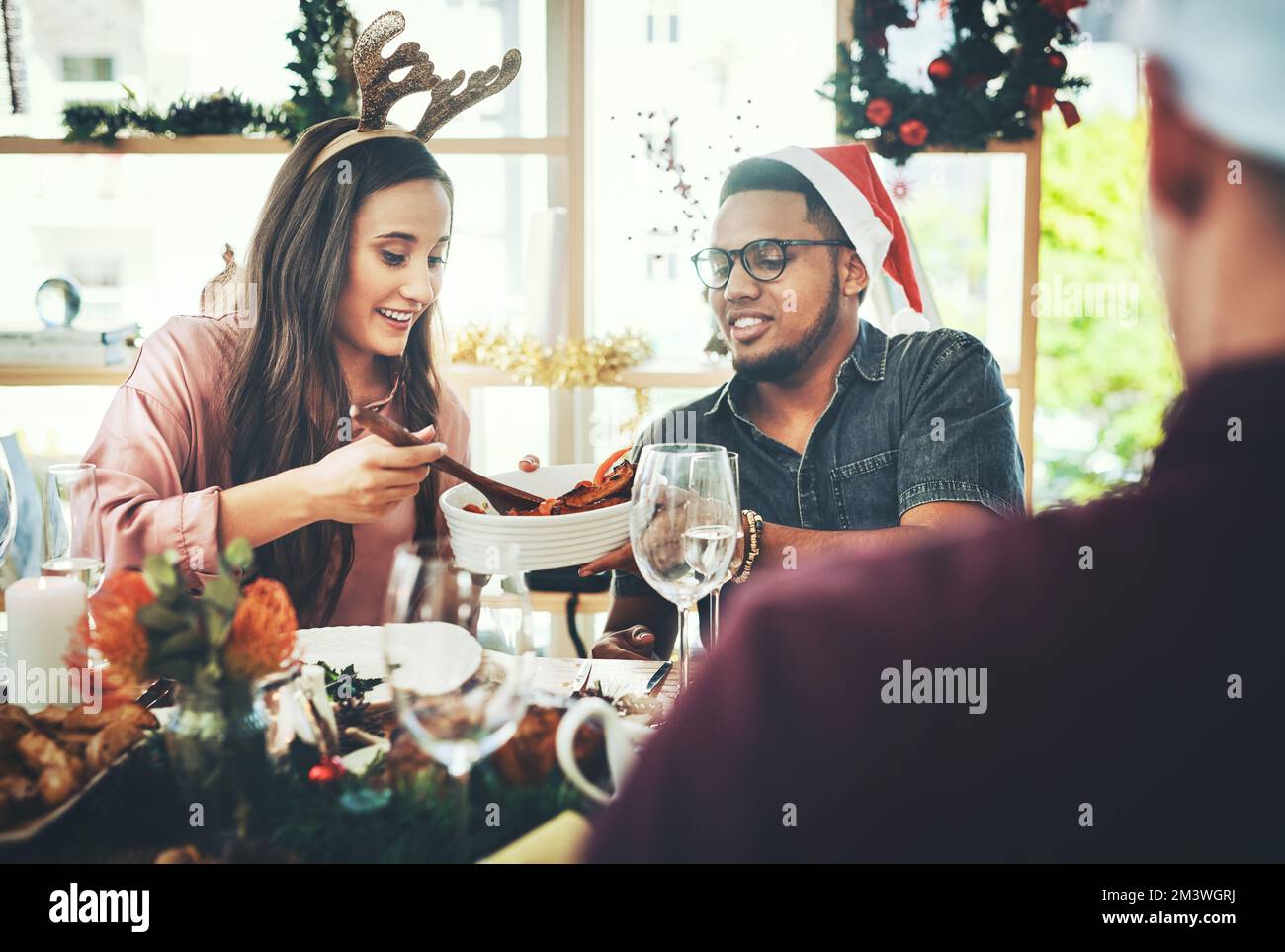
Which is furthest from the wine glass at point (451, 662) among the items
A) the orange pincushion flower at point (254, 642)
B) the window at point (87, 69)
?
the window at point (87, 69)

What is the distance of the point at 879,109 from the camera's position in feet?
8.68

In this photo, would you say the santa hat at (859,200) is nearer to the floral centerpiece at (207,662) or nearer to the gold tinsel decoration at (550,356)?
the gold tinsel decoration at (550,356)

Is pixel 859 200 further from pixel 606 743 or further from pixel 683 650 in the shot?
pixel 606 743

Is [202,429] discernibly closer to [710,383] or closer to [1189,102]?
[710,383]

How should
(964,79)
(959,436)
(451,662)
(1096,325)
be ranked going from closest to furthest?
1. (451,662)
2. (959,436)
3. (964,79)
4. (1096,325)

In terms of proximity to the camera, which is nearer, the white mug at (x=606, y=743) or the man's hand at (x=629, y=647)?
the white mug at (x=606, y=743)

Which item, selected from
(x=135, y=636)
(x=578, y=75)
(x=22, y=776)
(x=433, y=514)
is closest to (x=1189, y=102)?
(x=135, y=636)

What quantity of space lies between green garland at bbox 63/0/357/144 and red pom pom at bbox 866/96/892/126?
4.12ft

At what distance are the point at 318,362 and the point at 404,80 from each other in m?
0.54

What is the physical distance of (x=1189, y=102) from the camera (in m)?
0.42

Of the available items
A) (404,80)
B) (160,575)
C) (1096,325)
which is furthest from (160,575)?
(1096,325)

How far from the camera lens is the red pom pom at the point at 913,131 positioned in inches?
104

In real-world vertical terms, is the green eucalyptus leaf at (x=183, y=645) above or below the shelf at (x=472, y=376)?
below

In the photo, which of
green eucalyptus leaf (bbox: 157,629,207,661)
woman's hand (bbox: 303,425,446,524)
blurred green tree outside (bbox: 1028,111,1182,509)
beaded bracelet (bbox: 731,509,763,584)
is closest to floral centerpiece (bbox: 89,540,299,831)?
green eucalyptus leaf (bbox: 157,629,207,661)
